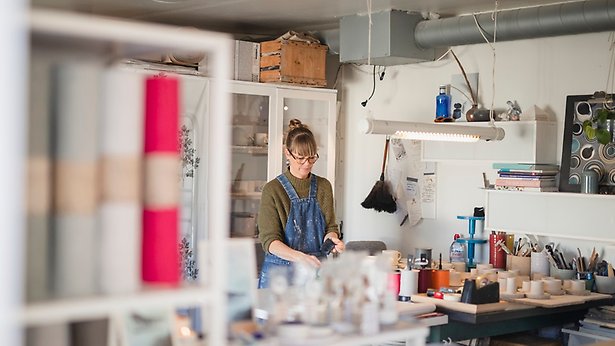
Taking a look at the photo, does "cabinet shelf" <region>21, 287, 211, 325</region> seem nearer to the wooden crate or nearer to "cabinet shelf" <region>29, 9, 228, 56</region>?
"cabinet shelf" <region>29, 9, 228, 56</region>

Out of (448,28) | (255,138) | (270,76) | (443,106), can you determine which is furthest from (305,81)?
(448,28)

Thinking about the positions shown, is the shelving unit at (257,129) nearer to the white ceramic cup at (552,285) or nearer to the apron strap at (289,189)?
the apron strap at (289,189)

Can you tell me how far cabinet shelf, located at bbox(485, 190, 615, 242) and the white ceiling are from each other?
1.31 m

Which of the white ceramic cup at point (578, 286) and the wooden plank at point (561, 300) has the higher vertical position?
the white ceramic cup at point (578, 286)

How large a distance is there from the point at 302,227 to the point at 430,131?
98cm

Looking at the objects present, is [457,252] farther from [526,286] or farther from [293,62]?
[293,62]

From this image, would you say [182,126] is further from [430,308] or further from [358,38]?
[430,308]

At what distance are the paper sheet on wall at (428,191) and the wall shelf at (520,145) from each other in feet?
1.63

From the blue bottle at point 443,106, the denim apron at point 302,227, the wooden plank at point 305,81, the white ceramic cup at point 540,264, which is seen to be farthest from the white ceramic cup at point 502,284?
the wooden plank at point 305,81

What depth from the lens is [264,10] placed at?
258 inches

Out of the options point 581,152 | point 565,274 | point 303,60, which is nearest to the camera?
point 565,274

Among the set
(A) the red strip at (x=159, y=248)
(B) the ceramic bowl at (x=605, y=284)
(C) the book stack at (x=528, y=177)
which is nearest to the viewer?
(A) the red strip at (x=159, y=248)

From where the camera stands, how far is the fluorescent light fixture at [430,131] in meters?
4.77

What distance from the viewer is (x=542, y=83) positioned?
6059 millimetres
